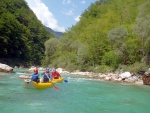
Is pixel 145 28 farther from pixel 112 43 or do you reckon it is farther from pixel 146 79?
pixel 112 43

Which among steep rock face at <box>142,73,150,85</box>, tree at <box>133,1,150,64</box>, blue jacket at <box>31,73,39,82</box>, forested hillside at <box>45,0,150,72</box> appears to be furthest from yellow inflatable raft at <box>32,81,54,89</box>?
forested hillside at <box>45,0,150,72</box>

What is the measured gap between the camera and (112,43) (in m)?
36.5

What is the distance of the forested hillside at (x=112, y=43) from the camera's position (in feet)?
99.5

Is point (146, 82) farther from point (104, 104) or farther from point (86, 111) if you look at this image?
point (86, 111)

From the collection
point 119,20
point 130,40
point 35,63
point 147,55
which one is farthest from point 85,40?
point 35,63

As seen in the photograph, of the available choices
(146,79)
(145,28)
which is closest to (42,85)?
(146,79)

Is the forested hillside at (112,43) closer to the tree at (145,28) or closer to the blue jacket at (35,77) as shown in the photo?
the tree at (145,28)

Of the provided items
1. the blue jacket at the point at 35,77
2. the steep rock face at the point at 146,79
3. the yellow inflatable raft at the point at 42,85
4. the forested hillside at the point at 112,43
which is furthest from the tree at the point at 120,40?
the blue jacket at the point at 35,77

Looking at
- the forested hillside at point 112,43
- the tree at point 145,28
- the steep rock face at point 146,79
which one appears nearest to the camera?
the steep rock face at point 146,79

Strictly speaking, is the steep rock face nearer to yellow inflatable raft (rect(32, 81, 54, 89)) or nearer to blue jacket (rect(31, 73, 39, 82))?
yellow inflatable raft (rect(32, 81, 54, 89))

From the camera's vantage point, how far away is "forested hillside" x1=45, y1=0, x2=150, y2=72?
30.3 m

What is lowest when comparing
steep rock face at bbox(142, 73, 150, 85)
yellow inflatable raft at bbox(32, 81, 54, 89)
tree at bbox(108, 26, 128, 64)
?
yellow inflatable raft at bbox(32, 81, 54, 89)

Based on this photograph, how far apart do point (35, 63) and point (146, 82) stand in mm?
63692

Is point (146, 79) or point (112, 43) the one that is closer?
point (146, 79)
